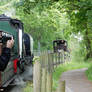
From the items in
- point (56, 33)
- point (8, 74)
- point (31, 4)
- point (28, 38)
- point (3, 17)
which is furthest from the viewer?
point (56, 33)

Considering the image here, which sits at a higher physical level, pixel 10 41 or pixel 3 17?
pixel 3 17

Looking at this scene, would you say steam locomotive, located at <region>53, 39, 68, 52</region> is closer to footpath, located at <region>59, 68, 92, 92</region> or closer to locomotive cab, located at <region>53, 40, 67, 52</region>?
locomotive cab, located at <region>53, 40, 67, 52</region>

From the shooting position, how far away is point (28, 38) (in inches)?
763

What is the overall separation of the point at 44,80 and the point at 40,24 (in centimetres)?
3323

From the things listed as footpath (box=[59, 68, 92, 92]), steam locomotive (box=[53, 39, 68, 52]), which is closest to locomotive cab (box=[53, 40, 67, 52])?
steam locomotive (box=[53, 39, 68, 52])

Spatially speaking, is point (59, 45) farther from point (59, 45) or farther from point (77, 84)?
point (77, 84)

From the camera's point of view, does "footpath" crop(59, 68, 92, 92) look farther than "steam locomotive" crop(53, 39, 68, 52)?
No

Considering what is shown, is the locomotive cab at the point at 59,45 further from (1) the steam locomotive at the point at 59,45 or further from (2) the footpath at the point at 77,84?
(2) the footpath at the point at 77,84

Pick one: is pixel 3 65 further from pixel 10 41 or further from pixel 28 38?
pixel 28 38

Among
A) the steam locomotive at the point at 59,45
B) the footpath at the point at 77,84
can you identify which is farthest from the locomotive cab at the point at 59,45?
the footpath at the point at 77,84

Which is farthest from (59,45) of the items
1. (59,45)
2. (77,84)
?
(77,84)

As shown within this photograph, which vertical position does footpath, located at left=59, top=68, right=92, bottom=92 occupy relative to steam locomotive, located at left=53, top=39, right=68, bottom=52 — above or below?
below

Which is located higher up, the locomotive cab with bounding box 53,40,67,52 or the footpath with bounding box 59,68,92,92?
the locomotive cab with bounding box 53,40,67,52

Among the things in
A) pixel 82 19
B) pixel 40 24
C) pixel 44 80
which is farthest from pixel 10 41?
pixel 40 24
